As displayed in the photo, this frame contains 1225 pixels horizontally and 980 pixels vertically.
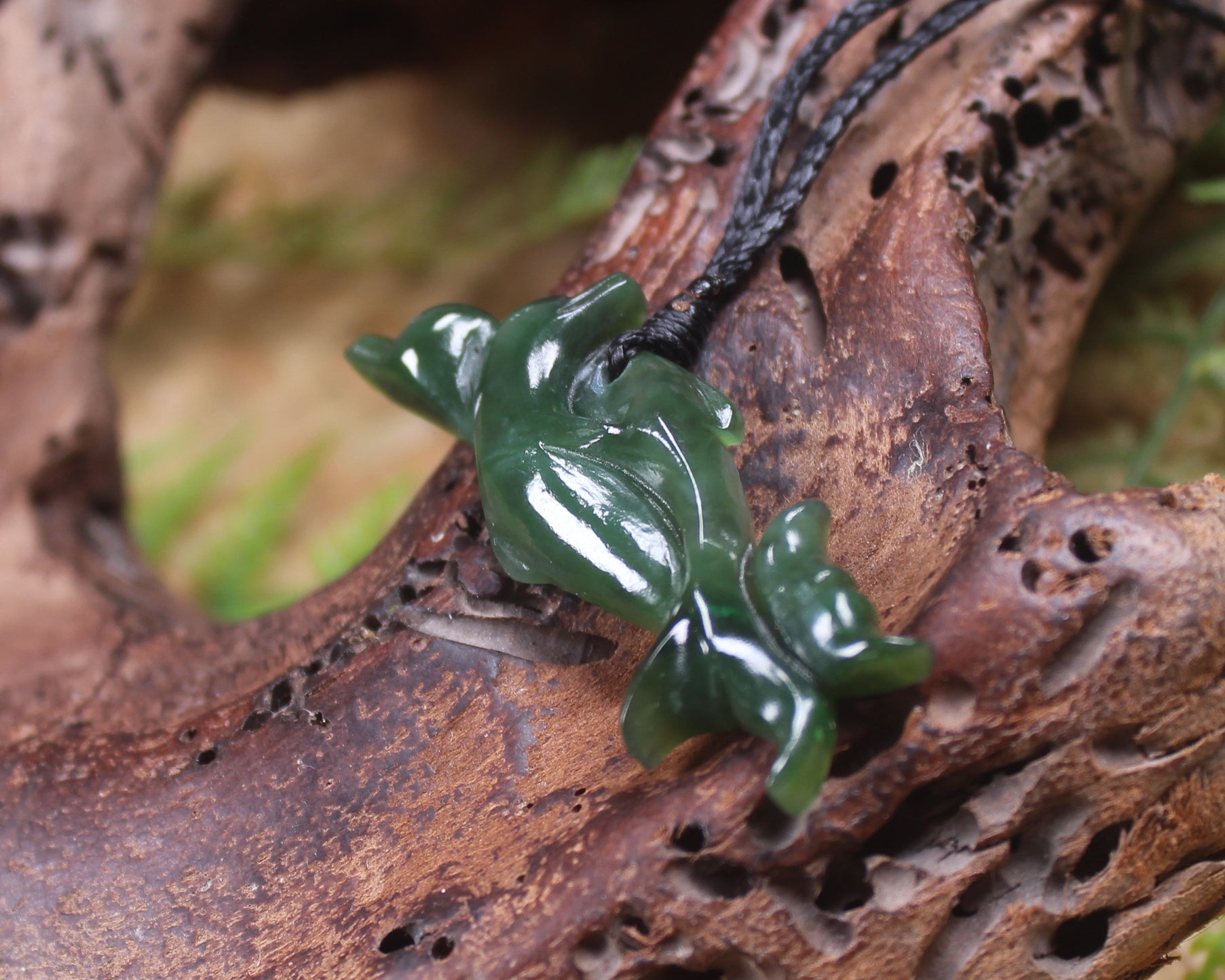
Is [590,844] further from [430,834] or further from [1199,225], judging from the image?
[1199,225]

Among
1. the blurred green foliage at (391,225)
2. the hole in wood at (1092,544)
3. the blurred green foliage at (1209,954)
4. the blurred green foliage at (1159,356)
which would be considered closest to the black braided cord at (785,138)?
the hole in wood at (1092,544)

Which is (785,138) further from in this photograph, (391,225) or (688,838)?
(391,225)

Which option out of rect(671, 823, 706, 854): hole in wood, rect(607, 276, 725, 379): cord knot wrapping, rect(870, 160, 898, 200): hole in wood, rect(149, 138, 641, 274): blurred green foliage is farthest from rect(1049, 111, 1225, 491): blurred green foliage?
rect(149, 138, 641, 274): blurred green foliage

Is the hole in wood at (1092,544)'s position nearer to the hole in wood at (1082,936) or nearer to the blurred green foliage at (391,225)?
the hole in wood at (1082,936)

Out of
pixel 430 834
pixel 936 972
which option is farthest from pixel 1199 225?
pixel 430 834

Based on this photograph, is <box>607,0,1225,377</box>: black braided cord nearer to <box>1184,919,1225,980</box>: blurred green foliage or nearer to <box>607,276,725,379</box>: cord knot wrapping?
<box>607,276,725,379</box>: cord knot wrapping
